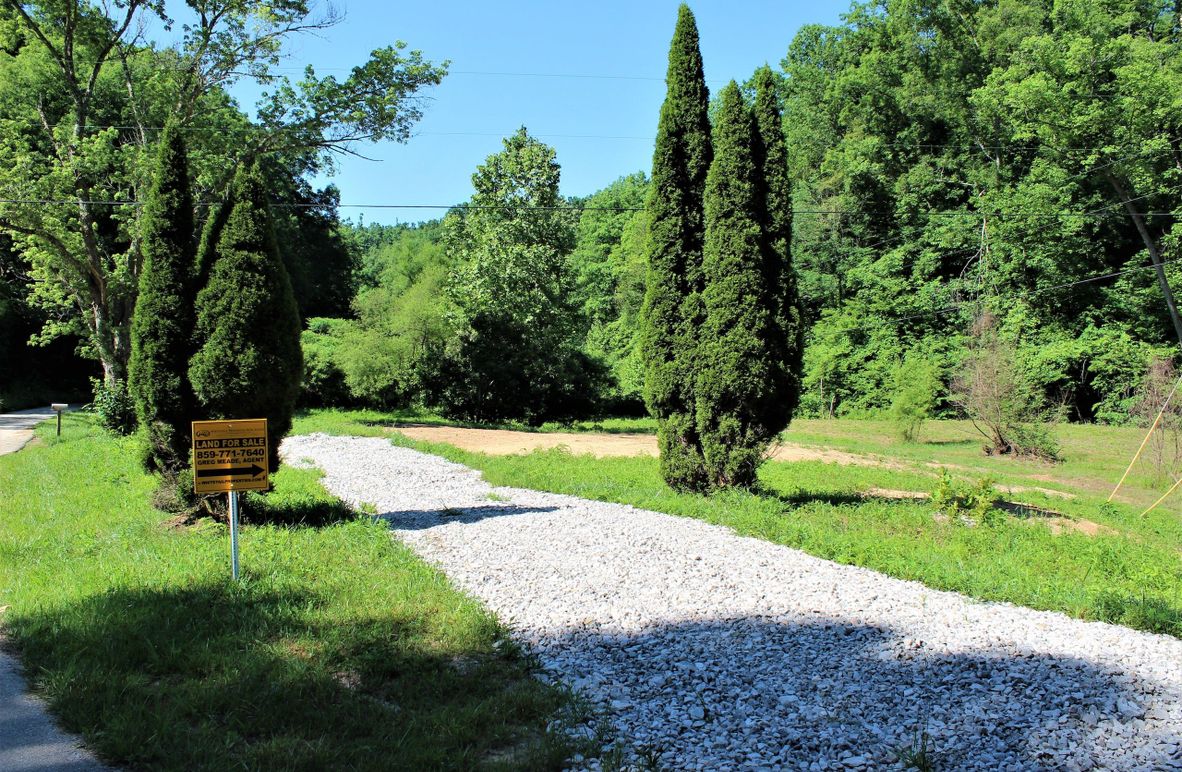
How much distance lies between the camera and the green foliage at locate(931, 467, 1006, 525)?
10.5 meters

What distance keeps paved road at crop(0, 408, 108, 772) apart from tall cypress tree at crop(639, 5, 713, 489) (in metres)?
8.65

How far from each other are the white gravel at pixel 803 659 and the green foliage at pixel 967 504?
12.6 feet

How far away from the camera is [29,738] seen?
409 centimetres

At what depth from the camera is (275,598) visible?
631 cm

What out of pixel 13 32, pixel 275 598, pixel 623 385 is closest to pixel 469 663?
pixel 275 598

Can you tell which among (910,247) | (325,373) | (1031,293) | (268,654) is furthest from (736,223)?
(910,247)

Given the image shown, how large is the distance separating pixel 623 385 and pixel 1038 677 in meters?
37.0

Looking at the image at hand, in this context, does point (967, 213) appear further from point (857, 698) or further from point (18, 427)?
point (18, 427)

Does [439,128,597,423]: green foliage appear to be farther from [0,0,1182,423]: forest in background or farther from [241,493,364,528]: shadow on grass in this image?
[241,493,364,528]: shadow on grass

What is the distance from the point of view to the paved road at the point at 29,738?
3.81m

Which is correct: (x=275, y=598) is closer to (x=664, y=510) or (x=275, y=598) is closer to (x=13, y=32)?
(x=664, y=510)

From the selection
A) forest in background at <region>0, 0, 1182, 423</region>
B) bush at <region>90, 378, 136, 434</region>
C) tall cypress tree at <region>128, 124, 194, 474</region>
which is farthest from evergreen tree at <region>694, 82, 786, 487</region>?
forest in background at <region>0, 0, 1182, 423</region>

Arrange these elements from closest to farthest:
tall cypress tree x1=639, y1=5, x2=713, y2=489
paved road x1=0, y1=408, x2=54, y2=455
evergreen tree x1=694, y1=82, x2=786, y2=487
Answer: evergreen tree x1=694, y1=82, x2=786, y2=487
tall cypress tree x1=639, y1=5, x2=713, y2=489
paved road x1=0, y1=408, x2=54, y2=455

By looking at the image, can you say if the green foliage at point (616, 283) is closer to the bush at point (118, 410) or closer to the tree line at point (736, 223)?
the tree line at point (736, 223)
